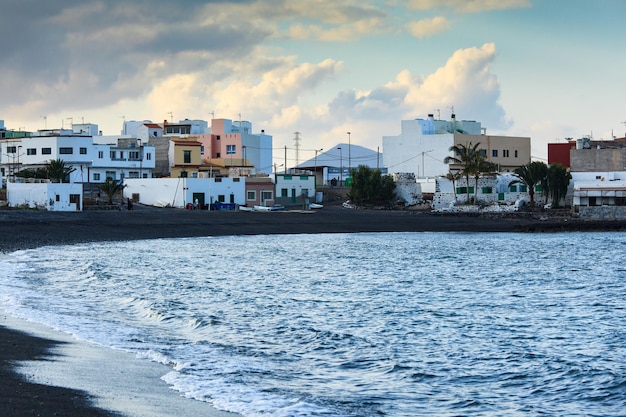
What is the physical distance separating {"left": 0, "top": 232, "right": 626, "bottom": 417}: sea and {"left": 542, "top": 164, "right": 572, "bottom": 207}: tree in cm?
4306

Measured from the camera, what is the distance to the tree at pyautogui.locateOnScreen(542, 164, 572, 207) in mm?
85875

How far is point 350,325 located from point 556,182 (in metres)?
68.4

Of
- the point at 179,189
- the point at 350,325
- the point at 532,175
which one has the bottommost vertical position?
the point at 350,325

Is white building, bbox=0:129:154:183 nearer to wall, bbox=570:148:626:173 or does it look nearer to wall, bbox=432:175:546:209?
wall, bbox=432:175:546:209

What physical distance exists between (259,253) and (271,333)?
86.0ft

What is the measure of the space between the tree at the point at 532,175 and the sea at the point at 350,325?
42536 mm

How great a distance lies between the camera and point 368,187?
3578 inches

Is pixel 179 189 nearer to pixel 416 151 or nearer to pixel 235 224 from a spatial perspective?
pixel 235 224

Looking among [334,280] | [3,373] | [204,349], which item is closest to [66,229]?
[334,280]

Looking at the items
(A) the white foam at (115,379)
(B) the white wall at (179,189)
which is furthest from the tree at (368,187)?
(A) the white foam at (115,379)

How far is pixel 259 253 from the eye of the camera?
46125 millimetres

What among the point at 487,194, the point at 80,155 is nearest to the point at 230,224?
the point at 80,155

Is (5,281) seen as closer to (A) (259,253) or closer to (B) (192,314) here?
(B) (192,314)

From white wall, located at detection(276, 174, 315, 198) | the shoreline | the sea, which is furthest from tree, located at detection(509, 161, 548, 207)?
the sea
